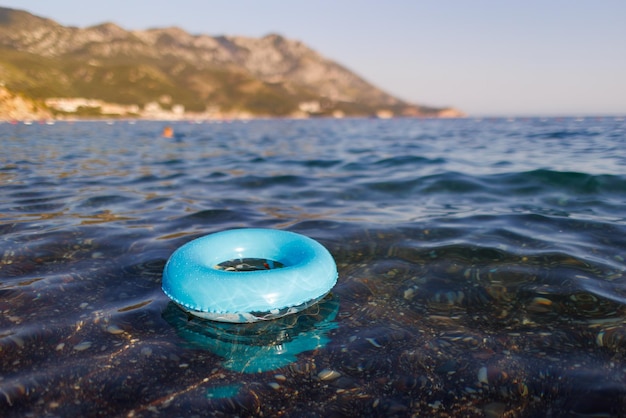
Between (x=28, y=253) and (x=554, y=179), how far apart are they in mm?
11801

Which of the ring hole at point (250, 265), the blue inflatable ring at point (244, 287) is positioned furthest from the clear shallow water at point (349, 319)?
the ring hole at point (250, 265)

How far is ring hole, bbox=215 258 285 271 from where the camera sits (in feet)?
16.5

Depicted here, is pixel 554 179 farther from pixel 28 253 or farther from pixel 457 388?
pixel 28 253

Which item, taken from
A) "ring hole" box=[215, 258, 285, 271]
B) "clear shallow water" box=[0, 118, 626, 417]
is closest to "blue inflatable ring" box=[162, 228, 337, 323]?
"clear shallow water" box=[0, 118, 626, 417]

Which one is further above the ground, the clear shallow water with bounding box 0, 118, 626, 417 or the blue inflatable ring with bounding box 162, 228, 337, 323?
the blue inflatable ring with bounding box 162, 228, 337, 323

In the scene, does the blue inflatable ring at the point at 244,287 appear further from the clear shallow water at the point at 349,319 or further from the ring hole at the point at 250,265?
the ring hole at the point at 250,265

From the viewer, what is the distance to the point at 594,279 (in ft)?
14.7

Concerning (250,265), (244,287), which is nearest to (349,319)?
(244,287)

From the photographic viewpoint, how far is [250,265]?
519cm

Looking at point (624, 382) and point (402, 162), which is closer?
point (624, 382)

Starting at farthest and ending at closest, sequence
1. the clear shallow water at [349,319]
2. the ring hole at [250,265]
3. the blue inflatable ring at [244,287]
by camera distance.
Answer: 1. the ring hole at [250,265]
2. the blue inflatable ring at [244,287]
3. the clear shallow water at [349,319]

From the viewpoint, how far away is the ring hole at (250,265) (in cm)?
502

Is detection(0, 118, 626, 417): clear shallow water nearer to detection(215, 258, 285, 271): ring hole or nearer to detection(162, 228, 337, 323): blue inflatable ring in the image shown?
detection(162, 228, 337, 323): blue inflatable ring

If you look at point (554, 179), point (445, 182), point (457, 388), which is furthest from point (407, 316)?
point (554, 179)
